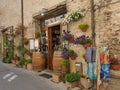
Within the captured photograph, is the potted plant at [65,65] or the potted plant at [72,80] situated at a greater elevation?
the potted plant at [65,65]

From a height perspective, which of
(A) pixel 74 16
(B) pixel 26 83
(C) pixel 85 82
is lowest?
(B) pixel 26 83

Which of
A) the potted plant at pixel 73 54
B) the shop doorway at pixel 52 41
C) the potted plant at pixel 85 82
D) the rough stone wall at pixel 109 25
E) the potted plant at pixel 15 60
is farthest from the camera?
the potted plant at pixel 15 60

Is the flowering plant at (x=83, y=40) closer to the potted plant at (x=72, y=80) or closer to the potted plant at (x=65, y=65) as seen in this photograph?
the potted plant at (x=65, y=65)

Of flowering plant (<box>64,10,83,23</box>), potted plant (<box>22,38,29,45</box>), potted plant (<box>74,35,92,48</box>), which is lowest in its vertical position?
potted plant (<box>74,35,92,48</box>)

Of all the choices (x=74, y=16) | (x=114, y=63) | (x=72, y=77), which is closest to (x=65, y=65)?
(x=72, y=77)

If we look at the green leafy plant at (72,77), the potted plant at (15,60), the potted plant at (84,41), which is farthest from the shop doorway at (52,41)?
the potted plant at (15,60)

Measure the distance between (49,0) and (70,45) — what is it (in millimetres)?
2391

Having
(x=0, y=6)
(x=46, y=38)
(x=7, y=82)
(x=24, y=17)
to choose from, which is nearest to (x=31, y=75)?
(x=7, y=82)

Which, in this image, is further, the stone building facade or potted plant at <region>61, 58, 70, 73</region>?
potted plant at <region>61, 58, 70, 73</region>

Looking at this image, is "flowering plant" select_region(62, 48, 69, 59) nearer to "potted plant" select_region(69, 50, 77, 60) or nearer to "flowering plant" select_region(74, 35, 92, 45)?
"potted plant" select_region(69, 50, 77, 60)

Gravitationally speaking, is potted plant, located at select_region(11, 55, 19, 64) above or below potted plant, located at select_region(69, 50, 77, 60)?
below

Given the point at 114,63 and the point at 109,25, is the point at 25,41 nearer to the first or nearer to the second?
the point at 109,25

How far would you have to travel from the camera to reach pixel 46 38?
29.2 ft

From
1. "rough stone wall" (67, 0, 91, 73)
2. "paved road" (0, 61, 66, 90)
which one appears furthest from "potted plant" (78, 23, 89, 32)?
"paved road" (0, 61, 66, 90)
